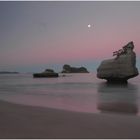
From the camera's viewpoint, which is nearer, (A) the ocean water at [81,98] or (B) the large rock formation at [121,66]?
(A) the ocean water at [81,98]

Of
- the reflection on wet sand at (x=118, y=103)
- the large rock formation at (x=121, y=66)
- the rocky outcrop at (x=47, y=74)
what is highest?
the rocky outcrop at (x=47, y=74)

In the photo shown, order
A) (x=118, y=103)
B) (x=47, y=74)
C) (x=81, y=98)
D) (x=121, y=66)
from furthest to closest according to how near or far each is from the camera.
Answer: (x=47, y=74) → (x=121, y=66) → (x=81, y=98) → (x=118, y=103)

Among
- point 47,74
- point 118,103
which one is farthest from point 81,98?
point 47,74

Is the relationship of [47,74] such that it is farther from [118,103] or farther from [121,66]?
[118,103]

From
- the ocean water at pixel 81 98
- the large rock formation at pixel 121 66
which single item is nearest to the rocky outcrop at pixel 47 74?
the large rock formation at pixel 121 66

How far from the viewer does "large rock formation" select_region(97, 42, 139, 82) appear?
138 feet

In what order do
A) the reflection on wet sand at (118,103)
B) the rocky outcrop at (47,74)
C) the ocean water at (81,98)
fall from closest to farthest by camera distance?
the reflection on wet sand at (118,103) → the ocean water at (81,98) → the rocky outcrop at (47,74)

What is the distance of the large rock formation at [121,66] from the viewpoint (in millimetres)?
41975

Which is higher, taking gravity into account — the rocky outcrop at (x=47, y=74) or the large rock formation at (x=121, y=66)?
the rocky outcrop at (x=47, y=74)

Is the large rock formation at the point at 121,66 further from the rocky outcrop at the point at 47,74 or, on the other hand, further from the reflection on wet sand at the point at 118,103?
the rocky outcrop at the point at 47,74

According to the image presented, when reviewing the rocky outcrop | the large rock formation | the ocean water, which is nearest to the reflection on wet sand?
the ocean water

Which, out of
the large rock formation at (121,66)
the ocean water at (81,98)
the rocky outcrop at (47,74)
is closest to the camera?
the ocean water at (81,98)

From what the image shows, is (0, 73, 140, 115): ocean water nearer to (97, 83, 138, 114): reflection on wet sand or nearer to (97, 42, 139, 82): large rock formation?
(97, 83, 138, 114): reflection on wet sand

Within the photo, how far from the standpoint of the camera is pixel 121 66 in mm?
42344
